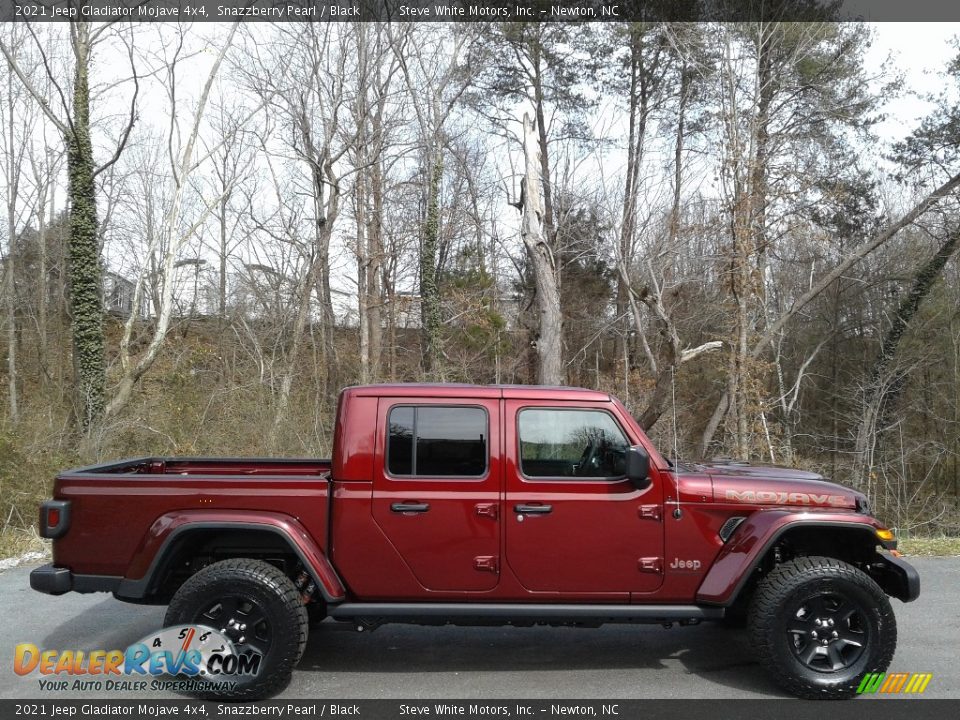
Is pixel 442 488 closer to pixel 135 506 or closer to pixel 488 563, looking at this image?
pixel 488 563

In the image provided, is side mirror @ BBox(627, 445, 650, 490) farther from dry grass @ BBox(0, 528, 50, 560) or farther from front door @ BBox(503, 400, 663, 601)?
dry grass @ BBox(0, 528, 50, 560)

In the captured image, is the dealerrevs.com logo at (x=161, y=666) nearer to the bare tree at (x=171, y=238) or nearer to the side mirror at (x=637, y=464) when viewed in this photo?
the side mirror at (x=637, y=464)

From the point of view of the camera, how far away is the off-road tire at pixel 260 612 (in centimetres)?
426

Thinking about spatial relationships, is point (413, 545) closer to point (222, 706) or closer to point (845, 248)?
point (222, 706)

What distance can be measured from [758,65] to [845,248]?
667cm

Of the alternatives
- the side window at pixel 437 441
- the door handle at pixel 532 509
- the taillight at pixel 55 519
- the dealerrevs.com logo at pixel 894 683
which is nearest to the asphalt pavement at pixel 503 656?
the dealerrevs.com logo at pixel 894 683

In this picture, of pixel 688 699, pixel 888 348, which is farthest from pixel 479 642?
pixel 888 348

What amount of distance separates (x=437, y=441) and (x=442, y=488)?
0.94 ft

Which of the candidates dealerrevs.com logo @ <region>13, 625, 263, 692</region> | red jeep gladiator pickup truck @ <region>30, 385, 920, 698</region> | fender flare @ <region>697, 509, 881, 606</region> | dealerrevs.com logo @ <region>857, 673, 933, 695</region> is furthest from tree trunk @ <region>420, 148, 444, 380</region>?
dealerrevs.com logo @ <region>857, 673, 933, 695</region>

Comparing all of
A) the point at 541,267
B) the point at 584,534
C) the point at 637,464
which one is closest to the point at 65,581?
the point at 584,534

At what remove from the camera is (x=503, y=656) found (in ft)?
16.5

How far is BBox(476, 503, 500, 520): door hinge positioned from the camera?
4.46m

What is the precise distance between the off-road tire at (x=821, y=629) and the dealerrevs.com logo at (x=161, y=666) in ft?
9.54

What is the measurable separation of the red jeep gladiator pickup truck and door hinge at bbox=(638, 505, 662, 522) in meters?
0.02
